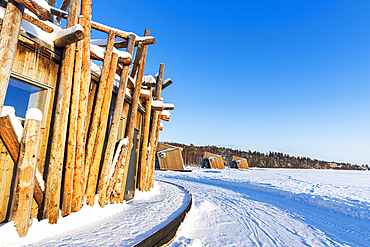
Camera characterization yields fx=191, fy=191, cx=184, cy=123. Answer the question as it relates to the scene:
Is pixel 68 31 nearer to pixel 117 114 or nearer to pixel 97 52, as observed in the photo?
pixel 97 52

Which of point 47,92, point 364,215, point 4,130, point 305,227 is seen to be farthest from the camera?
point 364,215

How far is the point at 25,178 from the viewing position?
9.41ft

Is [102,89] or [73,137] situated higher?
[102,89]

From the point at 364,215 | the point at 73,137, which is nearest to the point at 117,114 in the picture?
the point at 73,137

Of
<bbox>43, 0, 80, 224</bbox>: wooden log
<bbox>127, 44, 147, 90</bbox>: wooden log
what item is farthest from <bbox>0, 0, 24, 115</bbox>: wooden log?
<bbox>127, 44, 147, 90</bbox>: wooden log

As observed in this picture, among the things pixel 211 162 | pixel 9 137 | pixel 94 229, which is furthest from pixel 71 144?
pixel 211 162

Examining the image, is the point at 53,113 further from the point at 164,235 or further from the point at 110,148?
the point at 164,235

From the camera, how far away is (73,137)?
3.82m

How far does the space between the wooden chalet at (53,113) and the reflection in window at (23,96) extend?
1 centimetres

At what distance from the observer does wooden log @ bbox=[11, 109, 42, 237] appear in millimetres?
2820

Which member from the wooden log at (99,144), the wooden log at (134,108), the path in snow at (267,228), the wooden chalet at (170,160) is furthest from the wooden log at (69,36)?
the wooden chalet at (170,160)

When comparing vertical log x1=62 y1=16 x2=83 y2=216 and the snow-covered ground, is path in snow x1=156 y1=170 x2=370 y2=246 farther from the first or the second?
vertical log x1=62 y1=16 x2=83 y2=216

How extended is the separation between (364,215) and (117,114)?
29.3 feet

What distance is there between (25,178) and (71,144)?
1025 millimetres
